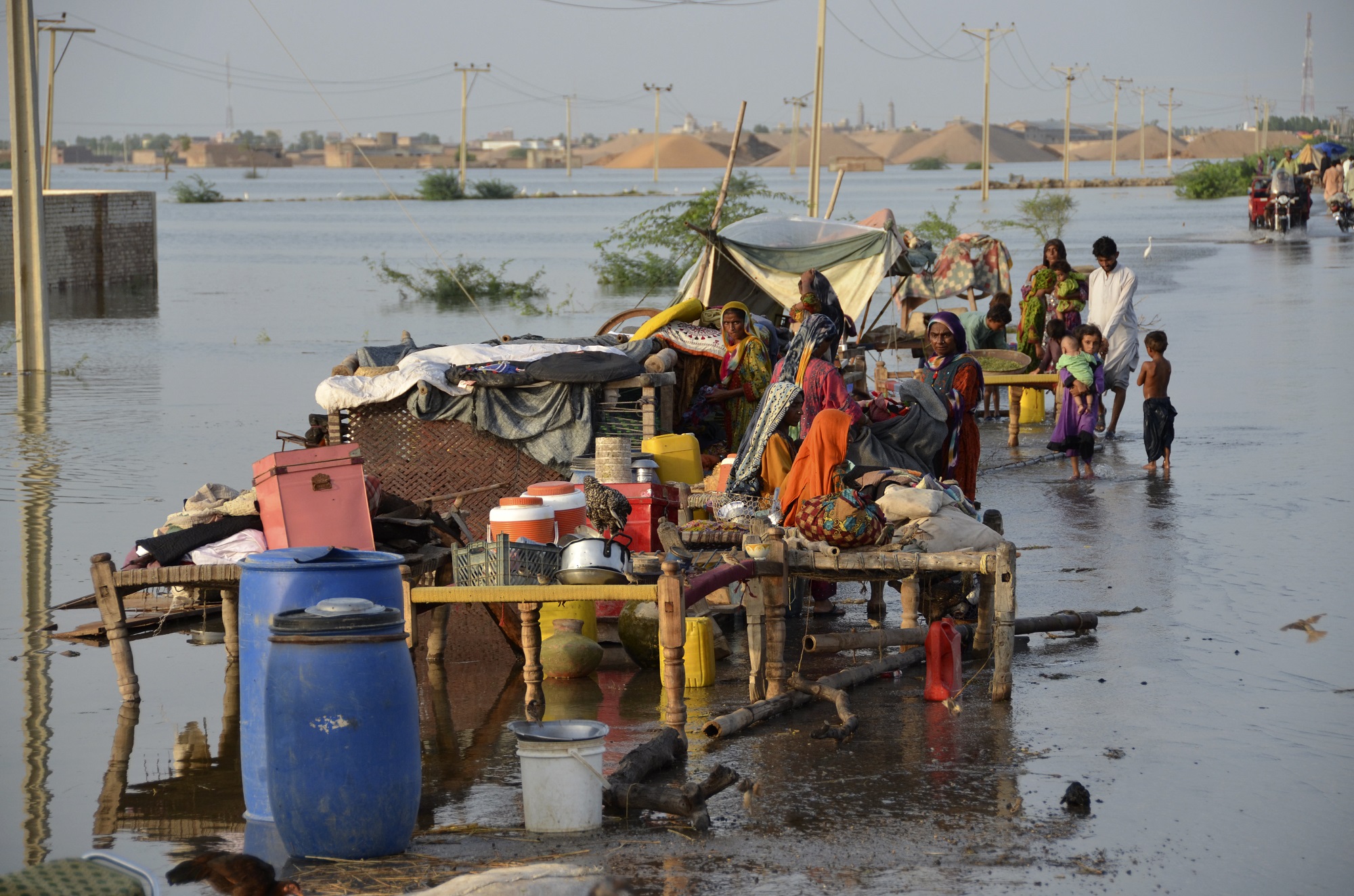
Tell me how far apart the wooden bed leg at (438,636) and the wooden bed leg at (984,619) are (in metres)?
2.42

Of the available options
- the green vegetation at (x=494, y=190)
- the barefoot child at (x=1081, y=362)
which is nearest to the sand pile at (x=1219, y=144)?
the green vegetation at (x=494, y=190)

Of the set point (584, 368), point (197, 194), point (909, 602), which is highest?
point (197, 194)

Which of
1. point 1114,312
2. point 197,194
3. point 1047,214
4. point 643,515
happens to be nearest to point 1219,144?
point 197,194

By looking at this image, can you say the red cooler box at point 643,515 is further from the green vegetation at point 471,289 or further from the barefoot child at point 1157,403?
the green vegetation at point 471,289

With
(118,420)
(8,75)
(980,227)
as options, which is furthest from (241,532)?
(980,227)

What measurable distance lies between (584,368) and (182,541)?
11.1 ft

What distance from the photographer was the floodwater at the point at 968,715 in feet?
15.3

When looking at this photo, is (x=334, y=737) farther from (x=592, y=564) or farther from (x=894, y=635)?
(x=894, y=635)

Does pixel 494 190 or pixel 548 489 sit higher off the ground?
pixel 494 190

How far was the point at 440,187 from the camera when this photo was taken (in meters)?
103

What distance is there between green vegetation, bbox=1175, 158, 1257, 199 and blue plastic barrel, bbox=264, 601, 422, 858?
72.4 metres

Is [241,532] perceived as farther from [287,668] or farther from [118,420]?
[118,420]

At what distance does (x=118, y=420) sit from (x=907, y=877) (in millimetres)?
12602

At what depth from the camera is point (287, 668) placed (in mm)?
4559
